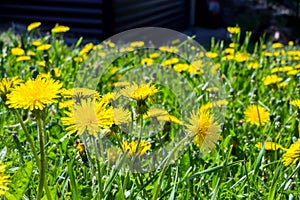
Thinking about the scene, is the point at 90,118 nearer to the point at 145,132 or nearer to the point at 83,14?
the point at 145,132

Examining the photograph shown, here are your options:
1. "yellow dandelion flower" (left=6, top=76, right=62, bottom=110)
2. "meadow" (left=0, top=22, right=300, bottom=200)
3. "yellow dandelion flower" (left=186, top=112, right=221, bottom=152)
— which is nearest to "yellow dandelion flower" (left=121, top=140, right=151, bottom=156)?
"meadow" (left=0, top=22, right=300, bottom=200)

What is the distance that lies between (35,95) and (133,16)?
22.6 ft

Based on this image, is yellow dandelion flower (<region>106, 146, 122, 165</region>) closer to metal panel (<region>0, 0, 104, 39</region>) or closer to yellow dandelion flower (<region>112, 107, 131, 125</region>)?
yellow dandelion flower (<region>112, 107, 131, 125</region>)

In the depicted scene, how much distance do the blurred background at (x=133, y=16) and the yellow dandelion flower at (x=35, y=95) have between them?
14.1 feet

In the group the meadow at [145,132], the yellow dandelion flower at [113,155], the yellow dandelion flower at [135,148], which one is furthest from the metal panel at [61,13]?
the yellow dandelion flower at [135,148]

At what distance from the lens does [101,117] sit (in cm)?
91

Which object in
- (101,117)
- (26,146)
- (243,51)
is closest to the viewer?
(101,117)

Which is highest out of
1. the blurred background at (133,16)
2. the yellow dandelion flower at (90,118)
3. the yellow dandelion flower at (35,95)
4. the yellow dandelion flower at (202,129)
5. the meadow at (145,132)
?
the yellow dandelion flower at (35,95)

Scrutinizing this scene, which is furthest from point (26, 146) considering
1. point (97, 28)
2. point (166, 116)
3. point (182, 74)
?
point (97, 28)

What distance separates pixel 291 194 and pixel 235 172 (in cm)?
32

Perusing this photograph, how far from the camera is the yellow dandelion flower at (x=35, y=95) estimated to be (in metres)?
0.87

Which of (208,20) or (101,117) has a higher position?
(101,117)

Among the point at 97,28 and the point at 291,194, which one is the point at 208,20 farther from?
the point at 291,194

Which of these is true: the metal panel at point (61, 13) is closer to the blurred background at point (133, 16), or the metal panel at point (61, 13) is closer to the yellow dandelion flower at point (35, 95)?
the blurred background at point (133, 16)
